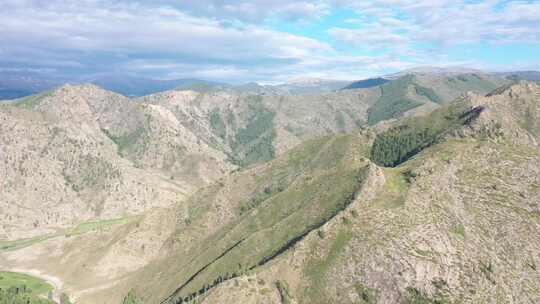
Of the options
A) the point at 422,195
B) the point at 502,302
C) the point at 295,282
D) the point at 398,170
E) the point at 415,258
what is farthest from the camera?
the point at 398,170

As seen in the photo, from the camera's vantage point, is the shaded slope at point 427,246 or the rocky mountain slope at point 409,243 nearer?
the shaded slope at point 427,246

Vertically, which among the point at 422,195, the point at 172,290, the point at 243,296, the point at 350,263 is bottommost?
the point at 172,290

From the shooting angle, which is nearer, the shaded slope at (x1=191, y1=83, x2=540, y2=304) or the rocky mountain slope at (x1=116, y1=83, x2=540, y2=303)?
the shaded slope at (x1=191, y1=83, x2=540, y2=304)

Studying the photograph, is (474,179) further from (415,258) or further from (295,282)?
(295,282)

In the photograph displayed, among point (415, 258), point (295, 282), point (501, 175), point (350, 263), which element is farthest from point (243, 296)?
point (501, 175)

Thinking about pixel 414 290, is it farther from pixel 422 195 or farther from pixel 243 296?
pixel 243 296

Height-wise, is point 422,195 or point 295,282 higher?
point 422,195

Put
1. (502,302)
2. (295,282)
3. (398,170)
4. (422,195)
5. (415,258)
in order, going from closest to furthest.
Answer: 1. (502,302)
2. (415,258)
3. (295,282)
4. (422,195)
5. (398,170)

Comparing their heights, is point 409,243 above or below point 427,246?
above

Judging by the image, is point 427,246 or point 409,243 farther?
point 409,243

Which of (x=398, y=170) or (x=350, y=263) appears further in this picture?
(x=398, y=170)

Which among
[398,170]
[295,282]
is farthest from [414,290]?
[398,170]
